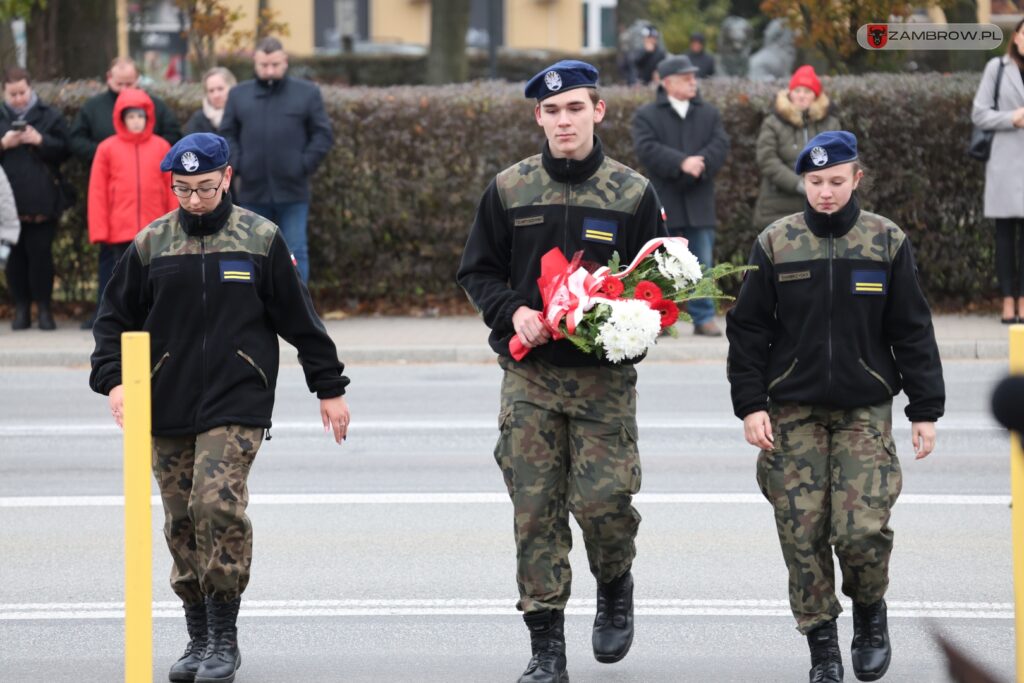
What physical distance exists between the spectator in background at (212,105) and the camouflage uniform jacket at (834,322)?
32.3 ft

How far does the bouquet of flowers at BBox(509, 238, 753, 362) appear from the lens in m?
5.71

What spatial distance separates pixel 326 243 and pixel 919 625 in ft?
33.3

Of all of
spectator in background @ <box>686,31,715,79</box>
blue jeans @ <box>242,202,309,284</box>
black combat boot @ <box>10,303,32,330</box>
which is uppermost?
spectator in background @ <box>686,31,715,79</box>

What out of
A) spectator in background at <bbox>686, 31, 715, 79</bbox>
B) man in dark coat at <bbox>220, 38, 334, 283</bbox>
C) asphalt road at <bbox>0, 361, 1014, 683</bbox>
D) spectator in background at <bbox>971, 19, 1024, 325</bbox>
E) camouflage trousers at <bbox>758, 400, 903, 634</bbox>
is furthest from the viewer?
spectator in background at <bbox>686, 31, 715, 79</bbox>

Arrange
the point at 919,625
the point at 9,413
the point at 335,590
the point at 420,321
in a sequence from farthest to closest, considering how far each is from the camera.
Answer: the point at 420,321
the point at 9,413
the point at 335,590
the point at 919,625

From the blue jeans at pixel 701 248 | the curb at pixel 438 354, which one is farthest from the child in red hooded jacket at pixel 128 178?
the blue jeans at pixel 701 248

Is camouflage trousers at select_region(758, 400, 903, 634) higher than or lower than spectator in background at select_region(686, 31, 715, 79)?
lower

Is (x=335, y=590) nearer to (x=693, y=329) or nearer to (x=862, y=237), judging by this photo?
(x=862, y=237)

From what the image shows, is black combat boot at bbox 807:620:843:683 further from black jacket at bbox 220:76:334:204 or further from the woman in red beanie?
black jacket at bbox 220:76:334:204

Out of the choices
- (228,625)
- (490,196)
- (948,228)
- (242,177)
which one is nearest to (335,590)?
(228,625)

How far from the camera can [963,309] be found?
16188 millimetres

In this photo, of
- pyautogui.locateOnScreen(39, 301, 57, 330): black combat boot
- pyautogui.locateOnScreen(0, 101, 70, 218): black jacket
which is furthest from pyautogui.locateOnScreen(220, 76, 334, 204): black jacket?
pyautogui.locateOnScreen(39, 301, 57, 330): black combat boot

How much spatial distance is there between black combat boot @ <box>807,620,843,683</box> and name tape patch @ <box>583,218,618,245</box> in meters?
1.50

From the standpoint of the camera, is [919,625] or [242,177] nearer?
[919,625]
